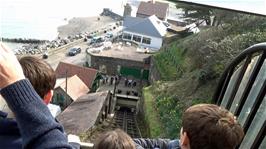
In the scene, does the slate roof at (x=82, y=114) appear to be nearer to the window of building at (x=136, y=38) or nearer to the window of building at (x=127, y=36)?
the window of building at (x=136, y=38)

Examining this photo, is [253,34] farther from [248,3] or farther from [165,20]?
[165,20]

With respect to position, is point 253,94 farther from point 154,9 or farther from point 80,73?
point 154,9

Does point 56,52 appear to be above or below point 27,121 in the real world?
below

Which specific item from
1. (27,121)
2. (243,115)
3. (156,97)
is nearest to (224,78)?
(243,115)

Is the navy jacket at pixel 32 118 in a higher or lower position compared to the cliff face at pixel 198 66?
higher

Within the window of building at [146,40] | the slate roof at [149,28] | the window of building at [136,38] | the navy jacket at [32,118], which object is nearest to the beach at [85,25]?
the window of building at [136,38]

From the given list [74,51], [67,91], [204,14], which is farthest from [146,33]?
[67,91]
